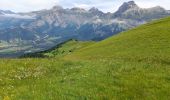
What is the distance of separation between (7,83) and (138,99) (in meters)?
10.1

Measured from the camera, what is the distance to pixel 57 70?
3120 cm

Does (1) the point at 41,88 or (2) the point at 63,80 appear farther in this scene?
(2) the point at 63,80

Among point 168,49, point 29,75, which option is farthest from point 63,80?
point 168,49

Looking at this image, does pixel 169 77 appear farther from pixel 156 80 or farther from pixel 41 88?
pixel 41 88

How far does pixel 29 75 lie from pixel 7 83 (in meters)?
3.15

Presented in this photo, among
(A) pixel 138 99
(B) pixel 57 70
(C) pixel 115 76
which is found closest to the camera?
(A) pixel 138 99

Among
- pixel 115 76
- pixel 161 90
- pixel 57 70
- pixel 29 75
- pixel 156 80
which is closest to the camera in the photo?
pixel 161 90

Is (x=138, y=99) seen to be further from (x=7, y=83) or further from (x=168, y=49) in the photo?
(x=168, y=49)

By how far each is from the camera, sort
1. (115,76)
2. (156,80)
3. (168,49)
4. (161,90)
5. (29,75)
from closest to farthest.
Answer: (161,90) → (156,80) → (115,76) → (29,75) → (168,49)

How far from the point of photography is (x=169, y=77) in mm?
24422

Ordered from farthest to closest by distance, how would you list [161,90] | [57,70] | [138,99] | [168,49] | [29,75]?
[168,49] → [57,70] → [29,75] → [161,90] → [138,99]

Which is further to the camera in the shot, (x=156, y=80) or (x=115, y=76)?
(x=115, y=76)

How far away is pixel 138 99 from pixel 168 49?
127 ft

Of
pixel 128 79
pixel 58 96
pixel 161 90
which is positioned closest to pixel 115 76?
pixel 128 79
